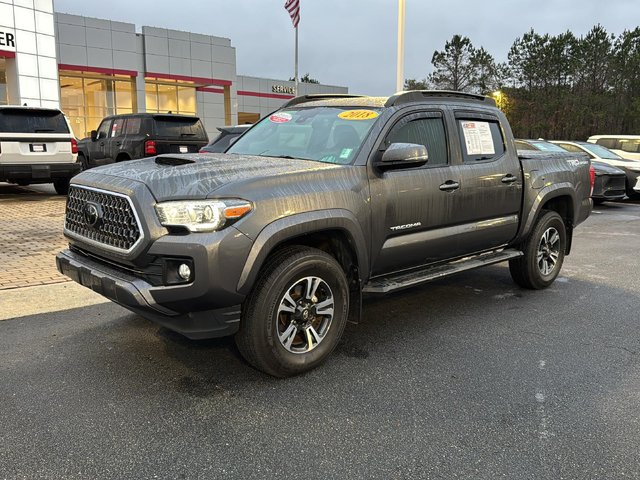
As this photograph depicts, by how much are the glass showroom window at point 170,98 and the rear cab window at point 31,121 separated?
24.5 meters

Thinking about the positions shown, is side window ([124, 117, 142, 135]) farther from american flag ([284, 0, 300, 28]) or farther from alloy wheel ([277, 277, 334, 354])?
american flag ([284, 0, 300, 28])

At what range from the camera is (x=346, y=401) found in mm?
3348

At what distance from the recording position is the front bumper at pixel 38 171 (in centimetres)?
1161

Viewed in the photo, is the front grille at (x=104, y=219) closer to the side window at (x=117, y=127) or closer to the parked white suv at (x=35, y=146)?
the parked white suv at (x=35, y=146)

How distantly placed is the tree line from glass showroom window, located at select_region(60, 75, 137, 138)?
3137cm

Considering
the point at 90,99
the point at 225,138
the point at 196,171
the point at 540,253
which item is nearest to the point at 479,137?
the point at 540,253

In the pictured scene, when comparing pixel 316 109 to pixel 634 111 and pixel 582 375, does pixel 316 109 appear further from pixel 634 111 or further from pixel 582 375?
pixel 634 111

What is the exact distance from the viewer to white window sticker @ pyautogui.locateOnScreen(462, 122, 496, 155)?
16.2 ft

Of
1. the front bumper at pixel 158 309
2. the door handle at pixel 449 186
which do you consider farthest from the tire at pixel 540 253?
the front bumper at pixel 158 309

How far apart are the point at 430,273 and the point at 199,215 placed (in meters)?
2.19

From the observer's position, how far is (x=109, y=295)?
3.40 metres

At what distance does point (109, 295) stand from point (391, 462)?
197 centimetres

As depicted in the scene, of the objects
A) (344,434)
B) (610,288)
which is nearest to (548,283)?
(610,288)

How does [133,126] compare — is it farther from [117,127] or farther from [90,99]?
[90,99]
